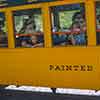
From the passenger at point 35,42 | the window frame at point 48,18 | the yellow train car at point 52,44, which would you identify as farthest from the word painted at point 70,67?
the passenger at point 35,42

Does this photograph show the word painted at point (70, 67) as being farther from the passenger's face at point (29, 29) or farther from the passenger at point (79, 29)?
the passenger's face at point (29, 29)

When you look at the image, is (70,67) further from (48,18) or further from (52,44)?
(48,18)

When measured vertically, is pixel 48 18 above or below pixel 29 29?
above

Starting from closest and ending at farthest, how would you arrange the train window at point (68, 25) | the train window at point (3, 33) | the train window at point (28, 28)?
1. the train window at point (68, 25)
2. the train window at point (28, 28)
3. the train window at point (3, 33)

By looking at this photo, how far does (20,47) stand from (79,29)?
138 cm

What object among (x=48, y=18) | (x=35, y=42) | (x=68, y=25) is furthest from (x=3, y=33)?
(x=68, y=25)

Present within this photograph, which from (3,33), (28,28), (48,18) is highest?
(48,18)

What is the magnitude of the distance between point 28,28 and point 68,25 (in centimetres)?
93

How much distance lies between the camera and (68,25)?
29.0ft

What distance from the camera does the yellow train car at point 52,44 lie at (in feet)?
28.2

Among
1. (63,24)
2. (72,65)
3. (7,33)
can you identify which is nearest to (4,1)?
(7,33)

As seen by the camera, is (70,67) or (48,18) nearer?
(70,67)

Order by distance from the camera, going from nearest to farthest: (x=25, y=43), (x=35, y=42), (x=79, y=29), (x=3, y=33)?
(x=79, y=29), (x=35, y=42), (x=25, y=43), (x=3, y=33)

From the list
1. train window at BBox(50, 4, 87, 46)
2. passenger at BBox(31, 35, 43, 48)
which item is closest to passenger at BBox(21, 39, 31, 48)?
passenger at BBox(31, 35, 43, 48)
